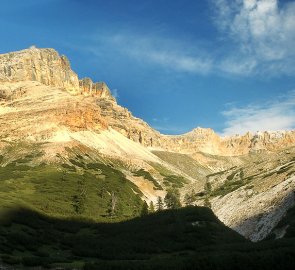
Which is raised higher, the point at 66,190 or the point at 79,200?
the point at 66,190

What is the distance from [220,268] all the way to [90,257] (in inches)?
874

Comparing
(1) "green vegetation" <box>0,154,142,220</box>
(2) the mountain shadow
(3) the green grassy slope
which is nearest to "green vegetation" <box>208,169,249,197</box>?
(1) "green vegetation" <box>0,154,142,220</box>

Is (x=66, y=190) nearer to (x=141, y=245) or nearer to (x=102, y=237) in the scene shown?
(x=102, y=237)

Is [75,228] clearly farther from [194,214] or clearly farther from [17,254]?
[17,254]

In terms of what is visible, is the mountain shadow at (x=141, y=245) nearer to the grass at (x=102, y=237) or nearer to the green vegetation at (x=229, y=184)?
the grass at (x=102, y=237)

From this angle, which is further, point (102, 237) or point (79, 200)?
point (79, 200)

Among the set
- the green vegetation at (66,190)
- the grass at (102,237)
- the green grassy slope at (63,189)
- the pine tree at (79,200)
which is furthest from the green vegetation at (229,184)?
the grass at (102,237)

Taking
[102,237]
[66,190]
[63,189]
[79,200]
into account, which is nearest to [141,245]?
[102,237]

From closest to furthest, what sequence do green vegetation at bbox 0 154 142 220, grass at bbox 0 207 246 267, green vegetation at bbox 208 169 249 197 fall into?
grass at bbox 0 207 246 267, green vegetation at bbox 0 154 142 220, green vegetation at bbox 208 169 249 197

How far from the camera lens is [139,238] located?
67688mm

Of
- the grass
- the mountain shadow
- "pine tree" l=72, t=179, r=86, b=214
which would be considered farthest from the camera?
"pine tree" l=72, t=179, r=86, b=214

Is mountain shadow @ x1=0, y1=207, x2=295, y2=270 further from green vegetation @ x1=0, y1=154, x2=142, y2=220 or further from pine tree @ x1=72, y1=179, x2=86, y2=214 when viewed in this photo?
pine tree @ x1=72, y1=179, x2=86, y2=214

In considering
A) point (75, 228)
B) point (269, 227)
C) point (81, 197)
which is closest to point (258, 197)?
point (269, 227)

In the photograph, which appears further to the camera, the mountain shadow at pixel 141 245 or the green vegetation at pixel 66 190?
the green vegetation at pixel 66 190
